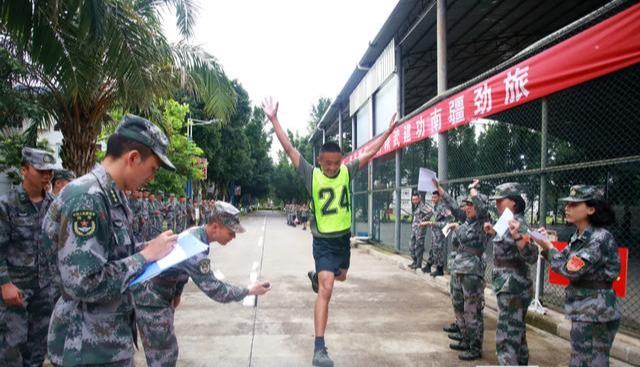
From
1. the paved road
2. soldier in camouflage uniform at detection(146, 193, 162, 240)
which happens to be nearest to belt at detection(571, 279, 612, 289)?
the paved road

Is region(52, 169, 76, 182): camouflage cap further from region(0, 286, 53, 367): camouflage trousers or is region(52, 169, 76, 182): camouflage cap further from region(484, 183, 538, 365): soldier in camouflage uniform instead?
region(484, 183, 538, 365): soldier in camouflage uniform

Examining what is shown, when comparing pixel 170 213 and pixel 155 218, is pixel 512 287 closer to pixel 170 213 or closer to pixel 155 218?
pixel 155 218

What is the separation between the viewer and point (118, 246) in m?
2.01

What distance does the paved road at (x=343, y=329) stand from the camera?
178 inches

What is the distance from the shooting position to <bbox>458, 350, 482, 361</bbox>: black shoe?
4480 mm

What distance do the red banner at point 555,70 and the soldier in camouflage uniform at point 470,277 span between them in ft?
6.68

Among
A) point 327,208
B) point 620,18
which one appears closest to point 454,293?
point 327,208

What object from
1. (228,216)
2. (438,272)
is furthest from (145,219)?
(228,216)

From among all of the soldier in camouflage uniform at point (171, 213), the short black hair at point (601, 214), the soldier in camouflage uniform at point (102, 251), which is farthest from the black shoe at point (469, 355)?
the soldier in camouflage uniform at point (171, 213)

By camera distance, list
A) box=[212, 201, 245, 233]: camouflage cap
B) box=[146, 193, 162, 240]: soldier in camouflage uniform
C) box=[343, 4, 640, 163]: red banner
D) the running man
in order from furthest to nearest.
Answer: box=[146, 193, 162, 240]: soldier in camouflage uniform → box=[343, 4, 640, 163]: red banner → the running man → box=[212, 201, 245, 233]: camouflage cap

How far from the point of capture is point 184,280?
298 centimetres

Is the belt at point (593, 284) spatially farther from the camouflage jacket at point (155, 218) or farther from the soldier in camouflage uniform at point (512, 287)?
the camouflage jacket at point (155, 218)

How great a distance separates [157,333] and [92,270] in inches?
50.0

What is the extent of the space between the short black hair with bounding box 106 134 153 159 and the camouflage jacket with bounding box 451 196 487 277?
11.3 feet
